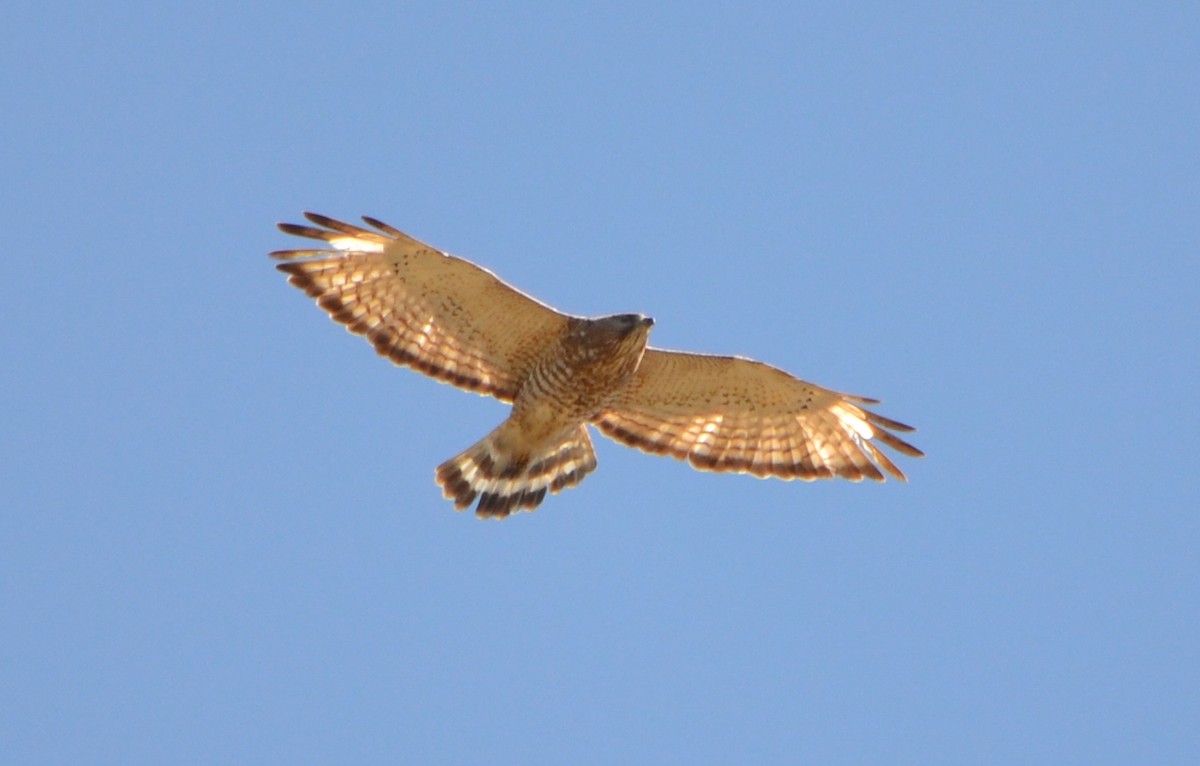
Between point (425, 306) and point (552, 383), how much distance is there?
3.58 feet

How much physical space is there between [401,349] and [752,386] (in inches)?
103

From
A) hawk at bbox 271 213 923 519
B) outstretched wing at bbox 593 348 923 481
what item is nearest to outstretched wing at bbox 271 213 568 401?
hawk at bbox 271 213 923 519

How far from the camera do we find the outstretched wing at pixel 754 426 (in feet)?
53.1

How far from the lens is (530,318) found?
51.2 feet

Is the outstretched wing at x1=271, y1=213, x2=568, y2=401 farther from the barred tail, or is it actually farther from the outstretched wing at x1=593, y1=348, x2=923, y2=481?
the outstretched wing at x1=593, y1=348, x2=923, y2=481

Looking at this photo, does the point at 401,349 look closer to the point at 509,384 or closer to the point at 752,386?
the point at 509,384

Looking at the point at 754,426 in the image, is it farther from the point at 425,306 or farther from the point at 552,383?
the point at 425,306

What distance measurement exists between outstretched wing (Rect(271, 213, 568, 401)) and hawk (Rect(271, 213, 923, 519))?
10 mm

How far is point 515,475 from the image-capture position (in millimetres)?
16375

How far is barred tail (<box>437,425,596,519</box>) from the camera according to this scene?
16359mm

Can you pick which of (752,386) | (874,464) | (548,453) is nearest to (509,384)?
(548,453)

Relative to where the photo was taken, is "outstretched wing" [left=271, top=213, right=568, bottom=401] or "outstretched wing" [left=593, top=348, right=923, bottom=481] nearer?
"outstretched wing" [left=271, top=213, right=568, bottom=401]

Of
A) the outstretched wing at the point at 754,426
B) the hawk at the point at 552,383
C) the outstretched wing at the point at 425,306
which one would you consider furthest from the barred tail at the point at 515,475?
the outstretched wing at the point at 425,306

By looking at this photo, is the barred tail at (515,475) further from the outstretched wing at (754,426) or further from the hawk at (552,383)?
the outstretched wing at (754,426)
